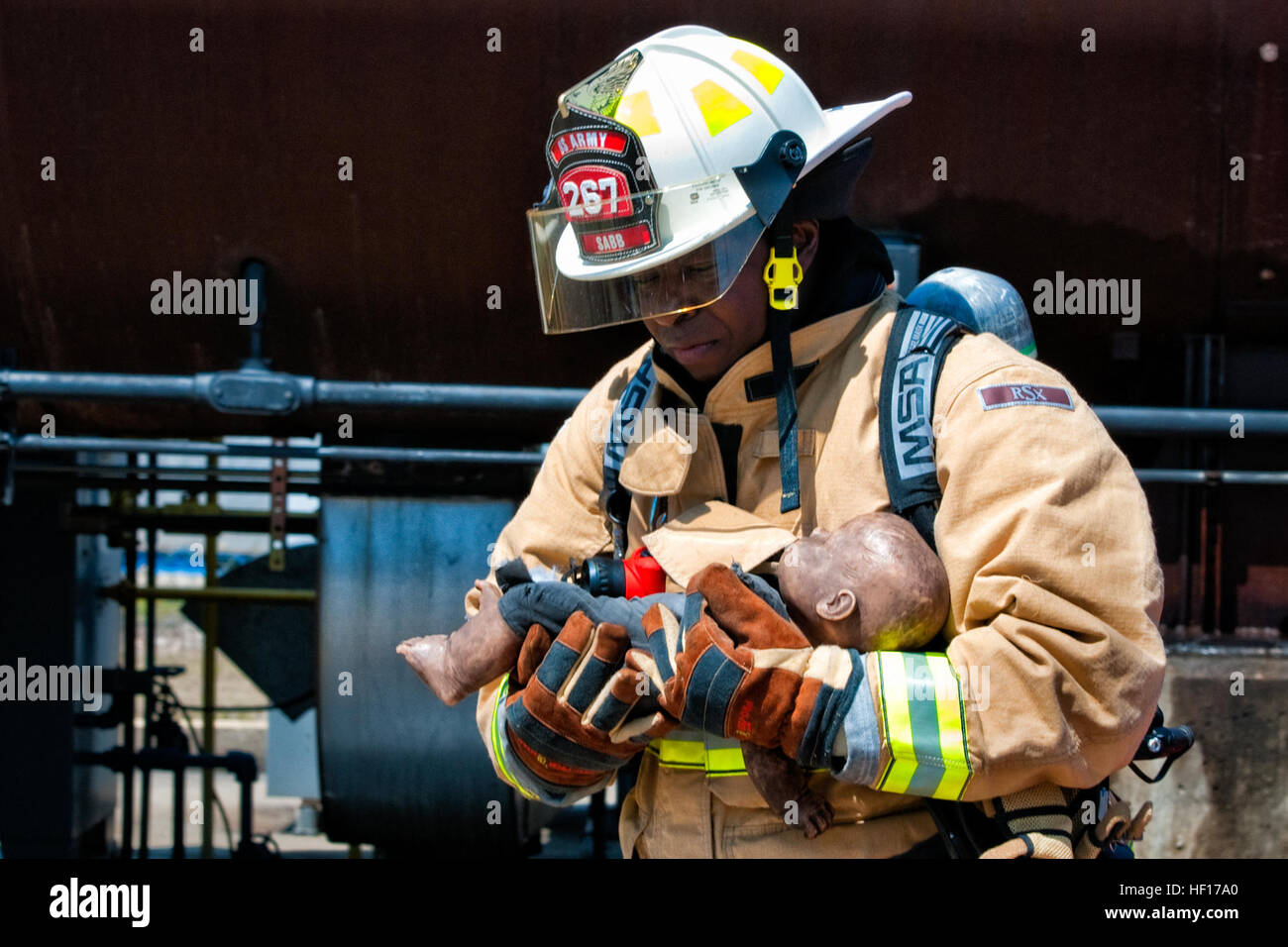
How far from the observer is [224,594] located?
415cm

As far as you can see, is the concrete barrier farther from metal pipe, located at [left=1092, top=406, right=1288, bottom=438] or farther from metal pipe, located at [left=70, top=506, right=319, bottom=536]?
metal pipe, located at [left=70, top=506, right=319, bottom=536]

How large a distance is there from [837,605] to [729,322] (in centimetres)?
48

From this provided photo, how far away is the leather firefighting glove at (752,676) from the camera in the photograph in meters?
1.49

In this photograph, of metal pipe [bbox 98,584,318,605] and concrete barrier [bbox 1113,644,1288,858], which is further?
metal pipe [bbox 98,584,318,605]

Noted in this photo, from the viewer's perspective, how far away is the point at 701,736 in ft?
5.80


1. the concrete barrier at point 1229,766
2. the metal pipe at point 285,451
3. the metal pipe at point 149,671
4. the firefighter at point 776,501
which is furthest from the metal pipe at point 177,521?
the concrete barrier at point 1229,766

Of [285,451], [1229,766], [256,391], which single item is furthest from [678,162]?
[1229,766]

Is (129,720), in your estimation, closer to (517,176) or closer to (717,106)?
(517,176)

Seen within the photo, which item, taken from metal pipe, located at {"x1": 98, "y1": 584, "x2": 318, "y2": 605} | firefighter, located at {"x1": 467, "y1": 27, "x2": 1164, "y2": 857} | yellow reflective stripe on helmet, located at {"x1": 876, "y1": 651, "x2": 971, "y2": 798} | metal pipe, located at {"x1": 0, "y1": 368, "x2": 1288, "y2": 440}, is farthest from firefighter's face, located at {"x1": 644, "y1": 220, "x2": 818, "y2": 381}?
metal pipe, located at {"x1": 98, "y1": 584, "x2": 318, "y2": 605}

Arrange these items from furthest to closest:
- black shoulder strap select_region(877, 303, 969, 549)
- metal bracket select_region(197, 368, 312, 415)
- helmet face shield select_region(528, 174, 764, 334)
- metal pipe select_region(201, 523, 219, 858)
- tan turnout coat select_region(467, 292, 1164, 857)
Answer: metal pipe select_region(201, 523, 219, 858) → metal bracket select_region(197, 368, 312, 415) → helmet face shield select_region(528, 174, 764, 334) → black shoulder strap select_region(877, 303, 969, 549) → tan turnout coat select_region(467, 292, 1164, 857)

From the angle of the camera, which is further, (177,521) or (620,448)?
(177,521)

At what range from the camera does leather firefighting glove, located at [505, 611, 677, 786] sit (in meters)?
1.63

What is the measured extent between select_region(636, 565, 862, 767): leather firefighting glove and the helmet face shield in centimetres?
43

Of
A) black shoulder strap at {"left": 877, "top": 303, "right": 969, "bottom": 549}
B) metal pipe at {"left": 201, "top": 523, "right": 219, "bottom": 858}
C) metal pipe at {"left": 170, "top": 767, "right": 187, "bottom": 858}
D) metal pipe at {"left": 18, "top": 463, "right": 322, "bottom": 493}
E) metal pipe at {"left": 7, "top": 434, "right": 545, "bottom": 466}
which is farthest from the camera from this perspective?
metal pipe at {"left": 201, "top": 523, "right": 219, "bottom": 858}
